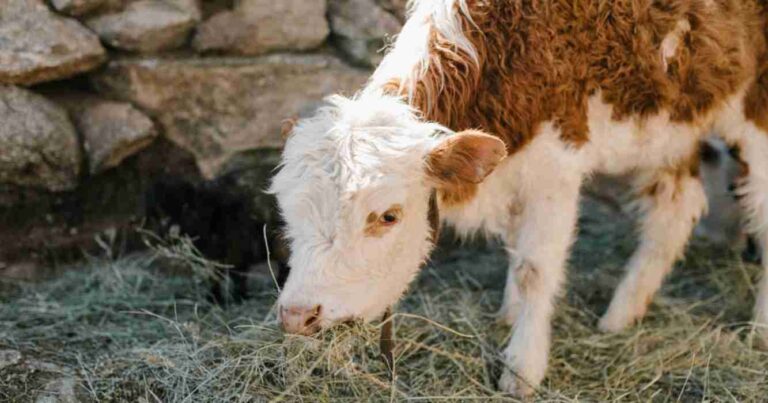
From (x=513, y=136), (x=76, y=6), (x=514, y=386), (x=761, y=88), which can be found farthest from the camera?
(x=76, y=6)

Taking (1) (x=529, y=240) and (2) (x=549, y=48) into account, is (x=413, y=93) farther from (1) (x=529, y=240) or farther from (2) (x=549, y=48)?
(1) (x=529, y=240)

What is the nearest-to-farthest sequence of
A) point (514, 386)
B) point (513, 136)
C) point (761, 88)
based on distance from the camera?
point (513, 136)
point (514, 386)
point (761, 88)

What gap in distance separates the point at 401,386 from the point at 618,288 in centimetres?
151

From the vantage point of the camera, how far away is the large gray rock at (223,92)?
4805 mm

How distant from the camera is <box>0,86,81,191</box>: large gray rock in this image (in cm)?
446

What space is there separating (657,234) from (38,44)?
327 centimetres

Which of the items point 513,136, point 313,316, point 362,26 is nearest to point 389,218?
point 313,316

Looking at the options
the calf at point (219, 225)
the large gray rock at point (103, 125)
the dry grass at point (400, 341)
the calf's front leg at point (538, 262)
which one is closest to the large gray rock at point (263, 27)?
the large gray rock at point (103, 125)

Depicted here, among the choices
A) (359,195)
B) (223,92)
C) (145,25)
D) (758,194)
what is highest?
(359,195)

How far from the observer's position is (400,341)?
417cm

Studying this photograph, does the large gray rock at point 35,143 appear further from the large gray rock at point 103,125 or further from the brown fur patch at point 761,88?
the brown fur patch at point 761,88

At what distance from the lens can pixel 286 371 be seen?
11.7ft

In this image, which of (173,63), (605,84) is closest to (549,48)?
(605,84)

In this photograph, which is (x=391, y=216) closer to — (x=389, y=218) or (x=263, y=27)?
(x=389, y=218)
